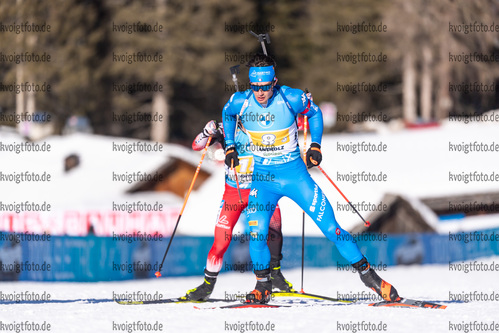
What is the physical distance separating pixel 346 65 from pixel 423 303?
150ft

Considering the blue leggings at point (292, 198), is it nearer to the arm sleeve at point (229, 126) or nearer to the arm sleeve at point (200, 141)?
the arm sleeve at point (229, 126)

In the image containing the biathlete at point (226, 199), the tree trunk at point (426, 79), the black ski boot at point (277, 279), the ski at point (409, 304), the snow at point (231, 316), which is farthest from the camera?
the tree trunk at point (426, 79)

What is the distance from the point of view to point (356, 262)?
25.3 ft

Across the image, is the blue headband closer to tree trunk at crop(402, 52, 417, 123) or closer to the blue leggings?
the blue leggings

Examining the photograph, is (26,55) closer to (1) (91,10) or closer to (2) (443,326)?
(1) (91,10)

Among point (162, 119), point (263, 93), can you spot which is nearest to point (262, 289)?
point (263, 93)

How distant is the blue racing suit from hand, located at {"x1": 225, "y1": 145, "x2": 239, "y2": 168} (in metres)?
0.21

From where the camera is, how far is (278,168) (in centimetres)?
773

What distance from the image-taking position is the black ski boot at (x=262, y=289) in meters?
7.88

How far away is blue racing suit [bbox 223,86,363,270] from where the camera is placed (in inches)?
301

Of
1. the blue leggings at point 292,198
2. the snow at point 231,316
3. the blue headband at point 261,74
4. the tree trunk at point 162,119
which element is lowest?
the snow at point 231,316

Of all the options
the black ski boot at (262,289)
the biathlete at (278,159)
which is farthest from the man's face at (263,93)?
the black ski boot at (262,289)

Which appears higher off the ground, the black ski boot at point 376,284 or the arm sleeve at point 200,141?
the arm sleeve at point 200,141

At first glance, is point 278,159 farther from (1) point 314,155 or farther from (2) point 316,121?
(2) point 316,121
